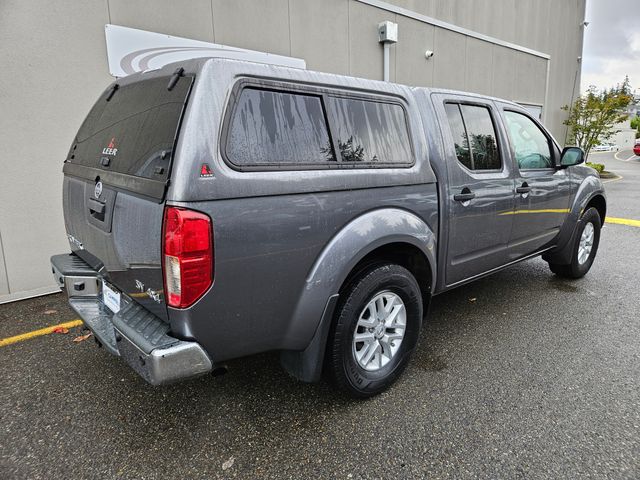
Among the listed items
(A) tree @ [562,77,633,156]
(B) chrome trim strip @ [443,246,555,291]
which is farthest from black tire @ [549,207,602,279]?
(A) tree @ [562,77,633,156]

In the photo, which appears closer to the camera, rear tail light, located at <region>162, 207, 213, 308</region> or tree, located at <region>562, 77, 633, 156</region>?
rear tail light, located at <region>162, 207, 213, 308</region>

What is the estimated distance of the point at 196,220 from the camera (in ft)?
6.11

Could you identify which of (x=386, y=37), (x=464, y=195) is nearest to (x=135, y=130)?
(x=464, y=195)

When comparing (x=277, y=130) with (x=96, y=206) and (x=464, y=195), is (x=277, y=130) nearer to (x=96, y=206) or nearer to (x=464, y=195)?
(x=96, y=206)

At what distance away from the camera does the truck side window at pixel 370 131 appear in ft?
8.14

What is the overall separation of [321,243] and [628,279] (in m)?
4.48

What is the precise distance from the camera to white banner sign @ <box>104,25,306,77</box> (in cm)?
506

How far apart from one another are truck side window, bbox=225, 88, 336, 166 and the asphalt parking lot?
1.50 m

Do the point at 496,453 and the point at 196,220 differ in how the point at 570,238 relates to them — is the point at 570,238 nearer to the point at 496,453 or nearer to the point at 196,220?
the point at 496,453

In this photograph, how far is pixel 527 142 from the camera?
157 inches

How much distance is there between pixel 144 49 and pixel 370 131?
399 centimetres

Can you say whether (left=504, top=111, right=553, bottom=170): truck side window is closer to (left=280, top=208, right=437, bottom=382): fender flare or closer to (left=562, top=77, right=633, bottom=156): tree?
(left=280, top=208, right=437, bottom=382): fender flare

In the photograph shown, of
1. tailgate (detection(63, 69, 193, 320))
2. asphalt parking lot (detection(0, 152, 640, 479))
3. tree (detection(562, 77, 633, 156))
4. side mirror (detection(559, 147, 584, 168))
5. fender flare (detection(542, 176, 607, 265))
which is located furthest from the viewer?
tree (detection(562, 77, 633, 156))

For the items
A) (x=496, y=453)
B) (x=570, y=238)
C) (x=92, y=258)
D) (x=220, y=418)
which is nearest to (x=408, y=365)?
(x=496, y=453)
